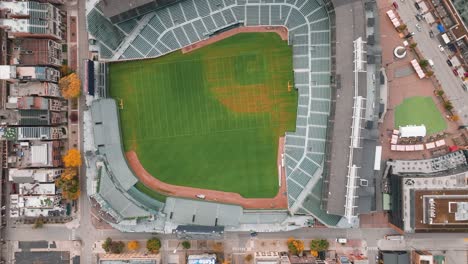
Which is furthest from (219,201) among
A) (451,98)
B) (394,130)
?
(451,98)

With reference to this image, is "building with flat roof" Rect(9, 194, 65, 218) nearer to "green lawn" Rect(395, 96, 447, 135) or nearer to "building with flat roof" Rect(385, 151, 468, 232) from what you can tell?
"building with flat roof" Rect(385, 151, 468, 232)

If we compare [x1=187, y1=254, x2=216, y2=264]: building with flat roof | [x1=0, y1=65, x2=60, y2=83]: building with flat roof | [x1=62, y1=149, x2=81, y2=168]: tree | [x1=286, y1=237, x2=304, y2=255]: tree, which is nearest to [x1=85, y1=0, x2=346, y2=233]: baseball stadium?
[x1=62, y1=149, x2=81, y2=168]: tree

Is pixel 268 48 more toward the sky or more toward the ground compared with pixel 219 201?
more toward the sky

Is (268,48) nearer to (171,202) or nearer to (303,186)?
(303,186)

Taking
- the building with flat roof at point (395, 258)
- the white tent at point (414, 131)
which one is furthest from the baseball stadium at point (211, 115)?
the white tent at point (414, 131)

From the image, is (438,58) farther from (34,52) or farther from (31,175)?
(31,175)
